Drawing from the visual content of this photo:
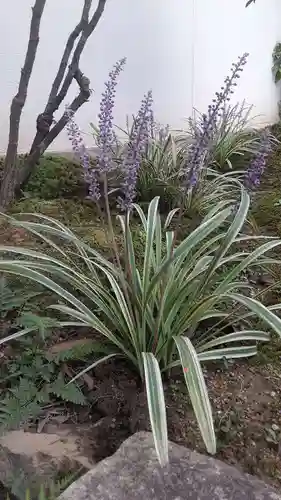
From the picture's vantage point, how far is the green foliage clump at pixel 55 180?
A: 385 cm

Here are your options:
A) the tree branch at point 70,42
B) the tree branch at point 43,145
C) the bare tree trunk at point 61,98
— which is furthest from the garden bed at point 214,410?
the tree branch at point 70,42

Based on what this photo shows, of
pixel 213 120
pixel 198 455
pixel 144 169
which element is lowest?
pixel 198 455

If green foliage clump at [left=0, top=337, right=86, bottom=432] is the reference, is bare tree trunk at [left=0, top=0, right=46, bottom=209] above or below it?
above

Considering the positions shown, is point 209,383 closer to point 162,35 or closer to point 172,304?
point 172,304

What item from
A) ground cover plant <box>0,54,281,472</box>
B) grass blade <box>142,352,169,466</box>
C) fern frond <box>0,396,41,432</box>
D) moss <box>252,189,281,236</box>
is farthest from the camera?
moss <box>252,189,281,236</box>

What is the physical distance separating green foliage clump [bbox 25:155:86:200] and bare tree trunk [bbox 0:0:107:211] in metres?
0.15

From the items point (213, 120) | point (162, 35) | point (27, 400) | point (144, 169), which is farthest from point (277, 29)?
point (27, 400)

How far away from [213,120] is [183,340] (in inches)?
28.3

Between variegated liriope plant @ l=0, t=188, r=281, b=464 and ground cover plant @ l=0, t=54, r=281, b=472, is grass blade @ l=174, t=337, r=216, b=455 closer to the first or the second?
ground cover plant @ l=0, t=54, r=281, b=472

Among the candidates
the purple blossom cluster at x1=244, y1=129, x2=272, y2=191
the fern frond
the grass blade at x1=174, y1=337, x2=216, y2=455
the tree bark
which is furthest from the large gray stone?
the tree bark

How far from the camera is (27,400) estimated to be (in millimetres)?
1951

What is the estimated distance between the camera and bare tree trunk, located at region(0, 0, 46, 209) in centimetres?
336

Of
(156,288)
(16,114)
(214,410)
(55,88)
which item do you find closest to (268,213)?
(55,88)

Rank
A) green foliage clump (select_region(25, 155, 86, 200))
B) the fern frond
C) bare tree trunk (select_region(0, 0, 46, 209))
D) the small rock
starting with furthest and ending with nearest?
green foliage clump (select_region(25, 155, 86, 200))
bare tree trunk (select_region(0, 0, 46, 209))
the fern frond
the small rock
